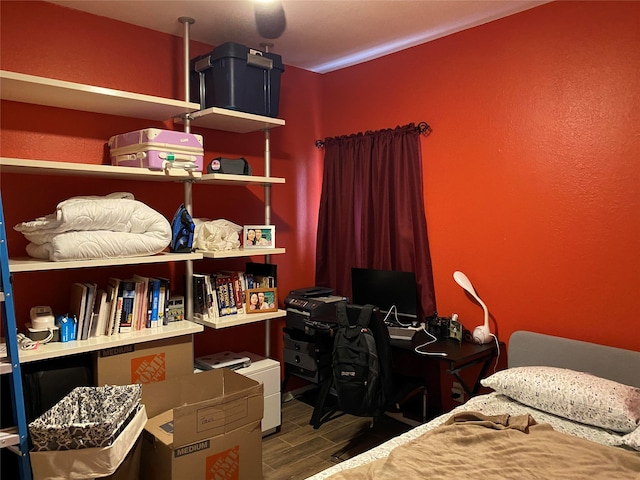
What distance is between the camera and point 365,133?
372 cm

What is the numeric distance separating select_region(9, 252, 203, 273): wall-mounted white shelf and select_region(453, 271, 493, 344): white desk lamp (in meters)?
1.62

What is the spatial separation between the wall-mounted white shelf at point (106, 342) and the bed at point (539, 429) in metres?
1.26

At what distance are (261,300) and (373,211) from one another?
1.09 m

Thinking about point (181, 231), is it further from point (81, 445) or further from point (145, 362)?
point (81, 445)

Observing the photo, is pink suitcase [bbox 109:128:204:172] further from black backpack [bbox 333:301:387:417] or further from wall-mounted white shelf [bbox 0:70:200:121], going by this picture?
black backpack [bbox 333:301:387:417]

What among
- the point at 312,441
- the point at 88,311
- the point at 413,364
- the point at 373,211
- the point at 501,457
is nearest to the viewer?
the point at 501,457

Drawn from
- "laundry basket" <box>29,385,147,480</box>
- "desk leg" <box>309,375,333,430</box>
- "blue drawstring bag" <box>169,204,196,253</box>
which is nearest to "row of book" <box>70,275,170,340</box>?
"blue drawstring bag" <box>169,204,196,253</box>

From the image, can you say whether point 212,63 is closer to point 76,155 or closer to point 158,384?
point 76,155

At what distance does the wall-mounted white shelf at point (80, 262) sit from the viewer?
7.50 ft

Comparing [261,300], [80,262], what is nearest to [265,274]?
→ [261,300]

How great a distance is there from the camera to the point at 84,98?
2602mm

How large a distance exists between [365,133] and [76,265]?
7.28ft

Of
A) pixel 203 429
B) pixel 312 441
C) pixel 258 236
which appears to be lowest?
pixel 312 441

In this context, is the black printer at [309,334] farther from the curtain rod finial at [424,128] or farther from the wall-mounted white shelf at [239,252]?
the curtain rod finial at [424,128]
